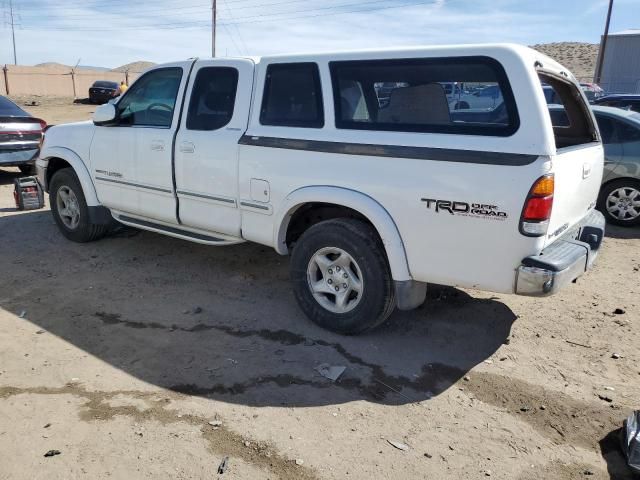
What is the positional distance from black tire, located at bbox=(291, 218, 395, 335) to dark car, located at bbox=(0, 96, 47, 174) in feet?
23.7

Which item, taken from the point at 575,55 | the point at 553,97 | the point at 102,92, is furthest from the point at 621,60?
the point at 575,55

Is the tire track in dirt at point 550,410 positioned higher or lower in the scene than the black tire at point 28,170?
lower

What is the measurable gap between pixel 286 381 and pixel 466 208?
63.6 inches

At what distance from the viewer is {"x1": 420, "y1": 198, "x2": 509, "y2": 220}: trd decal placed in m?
3.35

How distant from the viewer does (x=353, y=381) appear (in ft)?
12.0

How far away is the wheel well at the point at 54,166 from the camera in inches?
253

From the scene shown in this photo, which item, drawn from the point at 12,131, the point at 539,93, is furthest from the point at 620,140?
the point at 12,131

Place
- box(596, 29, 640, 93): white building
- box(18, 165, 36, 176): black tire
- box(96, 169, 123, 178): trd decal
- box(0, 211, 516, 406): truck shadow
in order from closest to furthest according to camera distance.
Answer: box(0, 211, 516, 406): truck shadow, box(96, 169, 123, 178): trd decal, box(18, 165, 36, 176): black tire, box(596, 29, 640, 93): white building

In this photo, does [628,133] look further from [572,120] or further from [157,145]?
[157,145]

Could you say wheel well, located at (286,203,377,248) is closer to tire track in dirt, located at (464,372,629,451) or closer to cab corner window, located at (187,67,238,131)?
cab corner window, located at (187,67,238,131)

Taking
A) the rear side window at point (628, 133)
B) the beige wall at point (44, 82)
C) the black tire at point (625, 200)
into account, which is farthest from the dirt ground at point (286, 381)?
the beige wall at point (44, 82)

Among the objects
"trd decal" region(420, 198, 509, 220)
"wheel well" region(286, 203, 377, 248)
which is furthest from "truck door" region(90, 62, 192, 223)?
"trd decal" region(420, 198, 509, 220)

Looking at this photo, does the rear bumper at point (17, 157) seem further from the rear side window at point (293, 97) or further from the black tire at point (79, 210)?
the rear side window at point (293, 97)

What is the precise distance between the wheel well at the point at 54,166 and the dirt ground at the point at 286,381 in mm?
1396
